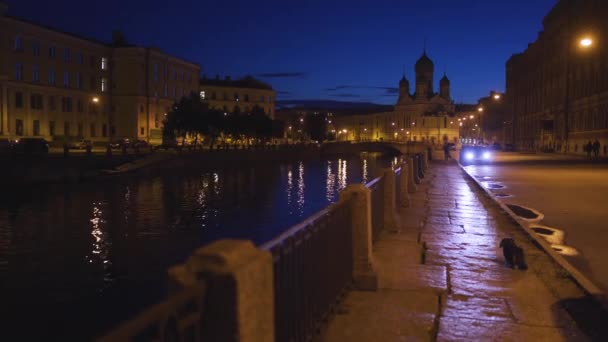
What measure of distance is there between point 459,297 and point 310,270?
2.82 m

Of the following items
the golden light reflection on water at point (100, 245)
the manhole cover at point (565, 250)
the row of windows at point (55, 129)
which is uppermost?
the row of windows at point (55, 129)

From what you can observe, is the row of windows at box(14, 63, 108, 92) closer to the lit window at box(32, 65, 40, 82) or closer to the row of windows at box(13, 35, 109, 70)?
the lit window at box(32, 65, 40, 82)

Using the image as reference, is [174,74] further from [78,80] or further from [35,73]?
[35,73]

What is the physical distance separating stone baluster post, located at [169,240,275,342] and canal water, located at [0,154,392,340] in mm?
9181

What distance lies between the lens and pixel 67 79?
7588cm

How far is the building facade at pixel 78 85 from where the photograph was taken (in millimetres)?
66250

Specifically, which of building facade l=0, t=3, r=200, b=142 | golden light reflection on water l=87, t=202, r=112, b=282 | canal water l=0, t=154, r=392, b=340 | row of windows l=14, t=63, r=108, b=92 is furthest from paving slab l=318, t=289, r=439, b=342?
row of windows l=14, t=63, r=108, b=92

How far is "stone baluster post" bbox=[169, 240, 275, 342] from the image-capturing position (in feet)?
10.7

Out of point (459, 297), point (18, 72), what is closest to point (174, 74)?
point (18, 72)

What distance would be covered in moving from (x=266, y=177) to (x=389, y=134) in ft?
424

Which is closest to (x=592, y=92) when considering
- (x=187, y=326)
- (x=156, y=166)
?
(x=156, y=166)

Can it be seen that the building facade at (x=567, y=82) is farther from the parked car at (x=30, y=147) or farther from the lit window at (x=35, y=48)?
the lit window at (x=35, y=48)

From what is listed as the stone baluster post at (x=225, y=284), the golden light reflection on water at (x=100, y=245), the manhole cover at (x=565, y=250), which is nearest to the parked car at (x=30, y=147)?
the golden light reflection on water at (x=100, y=245)

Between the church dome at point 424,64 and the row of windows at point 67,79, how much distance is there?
3902 inches
